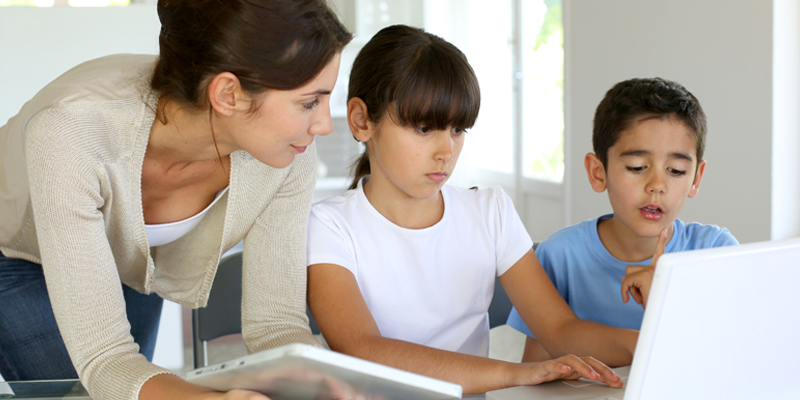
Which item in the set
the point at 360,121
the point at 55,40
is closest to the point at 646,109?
the point at 360,121

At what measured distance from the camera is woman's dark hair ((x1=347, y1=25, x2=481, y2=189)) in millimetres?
1011

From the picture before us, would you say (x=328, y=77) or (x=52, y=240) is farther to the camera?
(x=328, y=77)

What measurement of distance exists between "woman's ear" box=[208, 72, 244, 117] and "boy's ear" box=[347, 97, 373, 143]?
0.30 meters

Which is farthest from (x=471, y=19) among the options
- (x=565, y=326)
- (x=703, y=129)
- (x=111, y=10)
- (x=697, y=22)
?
(x=565, y=326)

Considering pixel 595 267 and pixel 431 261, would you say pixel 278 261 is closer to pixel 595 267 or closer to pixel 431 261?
pixel 431 261

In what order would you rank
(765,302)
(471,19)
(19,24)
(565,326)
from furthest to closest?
1. (471,19)
2. (19,24)
3. (565,326)
4. (765,302)

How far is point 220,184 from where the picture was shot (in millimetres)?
1023

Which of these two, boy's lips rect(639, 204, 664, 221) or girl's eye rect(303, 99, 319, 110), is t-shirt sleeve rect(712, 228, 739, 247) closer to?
boy's lips rect(639, 204, 664, 221)

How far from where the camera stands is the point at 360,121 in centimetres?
109

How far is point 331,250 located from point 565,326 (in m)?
0.39

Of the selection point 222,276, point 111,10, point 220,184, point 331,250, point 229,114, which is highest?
point 111,10

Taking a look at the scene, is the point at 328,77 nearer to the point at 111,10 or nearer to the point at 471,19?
the point at 111,10

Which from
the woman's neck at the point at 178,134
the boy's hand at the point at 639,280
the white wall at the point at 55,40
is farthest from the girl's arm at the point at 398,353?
the white wall at the point at 55,40

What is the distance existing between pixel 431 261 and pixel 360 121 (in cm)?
27
